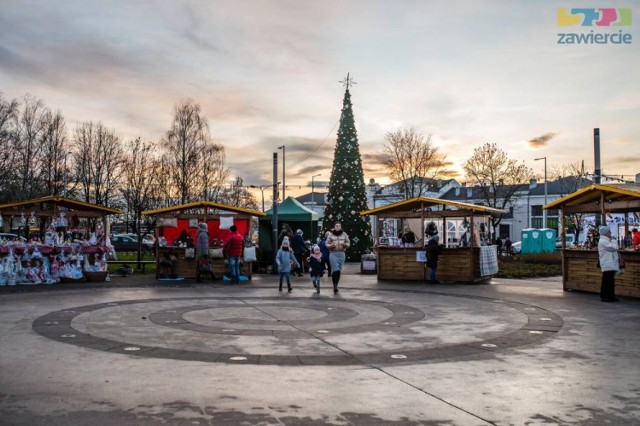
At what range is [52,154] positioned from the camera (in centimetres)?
3972

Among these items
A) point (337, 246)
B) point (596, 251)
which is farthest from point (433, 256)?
point (596, 251)

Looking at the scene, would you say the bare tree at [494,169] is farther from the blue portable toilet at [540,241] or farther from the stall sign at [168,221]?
the stall sign at [168,221]

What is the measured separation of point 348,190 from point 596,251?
1948cm

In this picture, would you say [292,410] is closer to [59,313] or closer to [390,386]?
[390,386]

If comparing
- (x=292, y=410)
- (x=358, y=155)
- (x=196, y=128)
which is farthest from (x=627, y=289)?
(x=196, y=128)

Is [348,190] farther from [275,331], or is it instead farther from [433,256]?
[275,331]

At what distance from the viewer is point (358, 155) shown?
3538 cm

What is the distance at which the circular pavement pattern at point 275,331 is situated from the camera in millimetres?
8203

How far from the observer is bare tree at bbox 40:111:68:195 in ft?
129

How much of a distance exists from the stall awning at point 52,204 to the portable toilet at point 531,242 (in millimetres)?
30441

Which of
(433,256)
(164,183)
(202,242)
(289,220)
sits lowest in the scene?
(433,256)

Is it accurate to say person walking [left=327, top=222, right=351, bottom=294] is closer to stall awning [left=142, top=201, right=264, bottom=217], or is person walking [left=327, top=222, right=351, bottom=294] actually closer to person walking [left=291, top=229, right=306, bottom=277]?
stall awning [left=142, top=201, right=264, bottom=217]

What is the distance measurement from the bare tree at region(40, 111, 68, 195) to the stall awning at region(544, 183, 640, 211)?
32507 mm

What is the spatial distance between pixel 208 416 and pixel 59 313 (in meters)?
7.92
